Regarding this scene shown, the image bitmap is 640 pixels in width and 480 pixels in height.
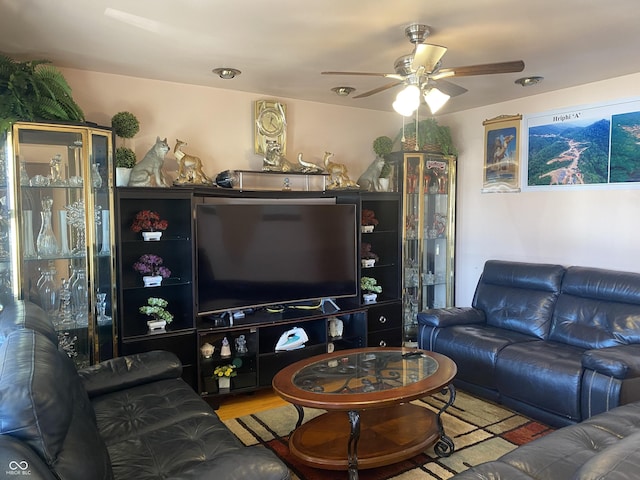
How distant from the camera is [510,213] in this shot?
456 centimetres

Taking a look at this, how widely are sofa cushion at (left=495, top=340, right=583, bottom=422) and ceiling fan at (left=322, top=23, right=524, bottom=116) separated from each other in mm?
1791

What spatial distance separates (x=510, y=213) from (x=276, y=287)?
2.37 metres

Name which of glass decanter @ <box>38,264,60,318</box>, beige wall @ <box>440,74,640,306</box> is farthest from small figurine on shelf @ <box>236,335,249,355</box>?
beige wall @ <box>440,74,640,306</box>

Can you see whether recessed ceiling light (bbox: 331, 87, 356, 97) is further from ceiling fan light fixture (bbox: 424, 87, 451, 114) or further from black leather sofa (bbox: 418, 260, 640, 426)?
black leather sofa (bbox: 418, 260, 640, 426)

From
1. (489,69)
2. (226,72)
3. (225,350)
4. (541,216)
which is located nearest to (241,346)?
(225,350)

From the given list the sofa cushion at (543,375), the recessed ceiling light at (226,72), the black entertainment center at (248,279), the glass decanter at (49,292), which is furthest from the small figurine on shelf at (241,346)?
the recessed ceiling light at (226,72)

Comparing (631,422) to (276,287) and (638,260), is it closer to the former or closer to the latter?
(638,260)

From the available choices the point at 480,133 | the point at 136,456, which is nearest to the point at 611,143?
the point at 480,133

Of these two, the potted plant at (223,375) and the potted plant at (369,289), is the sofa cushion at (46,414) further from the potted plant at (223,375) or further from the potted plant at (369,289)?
the potted plant at (369,289)

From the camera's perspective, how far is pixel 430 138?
4754 millimetres

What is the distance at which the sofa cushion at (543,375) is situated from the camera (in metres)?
2.92

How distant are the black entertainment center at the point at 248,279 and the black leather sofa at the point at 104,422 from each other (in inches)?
30.2

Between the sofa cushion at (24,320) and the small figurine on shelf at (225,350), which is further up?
the sofa cushion at (24,320)

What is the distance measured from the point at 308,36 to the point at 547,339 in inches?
110
